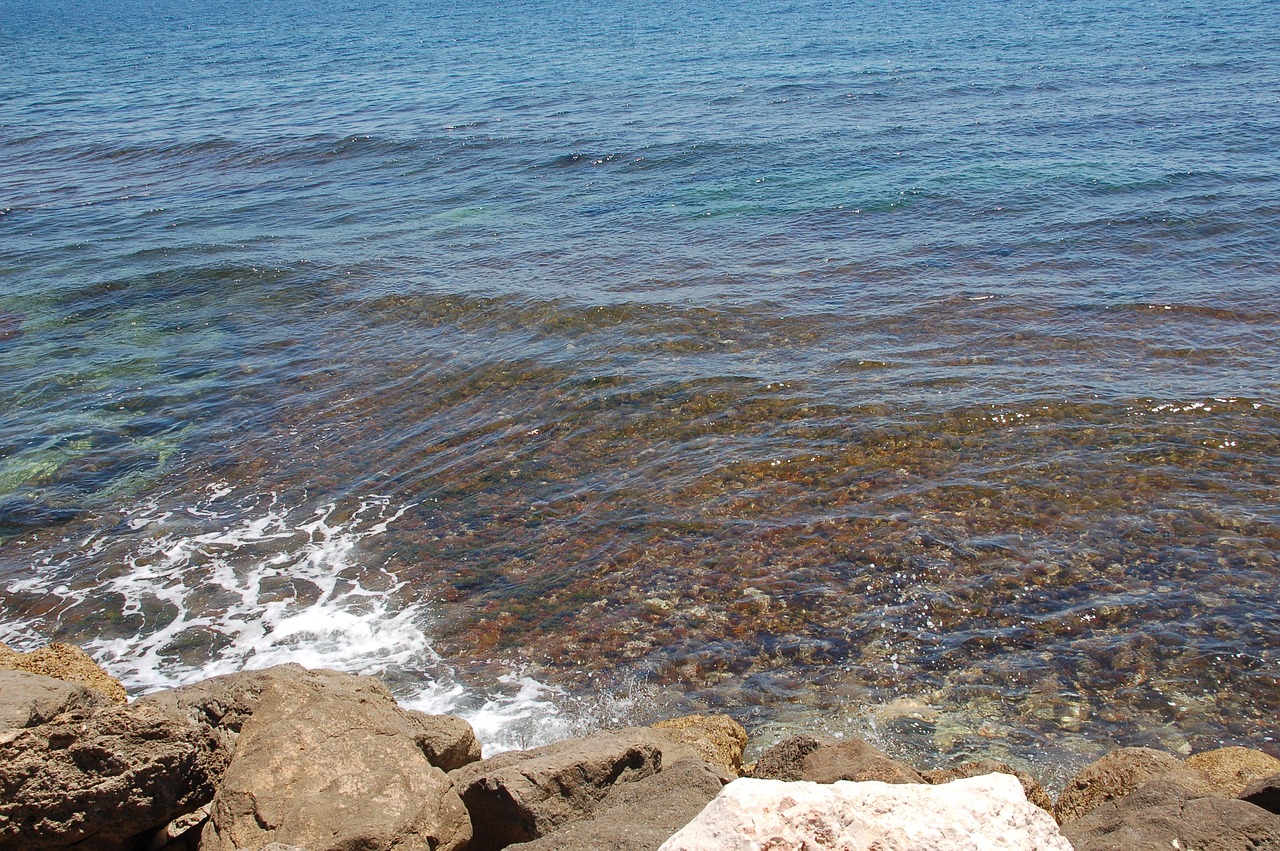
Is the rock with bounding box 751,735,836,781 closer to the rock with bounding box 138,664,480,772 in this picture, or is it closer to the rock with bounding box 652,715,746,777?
the rock with bounding box 652,715,746,777

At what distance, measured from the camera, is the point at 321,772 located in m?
5.89

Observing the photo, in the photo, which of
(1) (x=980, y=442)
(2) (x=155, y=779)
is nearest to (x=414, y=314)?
(1) (x=980, y=442)

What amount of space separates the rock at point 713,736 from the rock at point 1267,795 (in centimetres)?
330

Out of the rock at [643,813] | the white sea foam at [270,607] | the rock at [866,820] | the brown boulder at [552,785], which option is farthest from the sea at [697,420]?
the rock at [866,820]

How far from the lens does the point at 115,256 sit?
71.7 feet

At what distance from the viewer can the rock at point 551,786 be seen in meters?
5.41

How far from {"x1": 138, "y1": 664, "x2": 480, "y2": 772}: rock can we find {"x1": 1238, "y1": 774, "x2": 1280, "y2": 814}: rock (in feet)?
17.0

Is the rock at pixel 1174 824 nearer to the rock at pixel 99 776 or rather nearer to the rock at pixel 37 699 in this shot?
the rock at pixel 99 776

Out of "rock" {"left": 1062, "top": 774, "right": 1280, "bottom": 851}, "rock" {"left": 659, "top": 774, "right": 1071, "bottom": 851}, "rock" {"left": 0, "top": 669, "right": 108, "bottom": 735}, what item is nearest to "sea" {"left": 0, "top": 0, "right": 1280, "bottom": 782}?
"rock" {"left": 1062, "top": 774, "right": 1280, "bottom": 851}

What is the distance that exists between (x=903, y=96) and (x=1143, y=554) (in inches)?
1028

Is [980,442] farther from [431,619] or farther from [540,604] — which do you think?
[431,619]

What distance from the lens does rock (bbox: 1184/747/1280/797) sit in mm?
6340

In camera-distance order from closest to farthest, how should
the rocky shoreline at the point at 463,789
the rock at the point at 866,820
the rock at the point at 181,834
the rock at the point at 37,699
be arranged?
the rock at the point at 866,820, the rocky shoreline at the point at 463,789, the rock at the point at 37,699, the rock at the point at 181,834

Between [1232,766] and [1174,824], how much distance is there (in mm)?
2194
